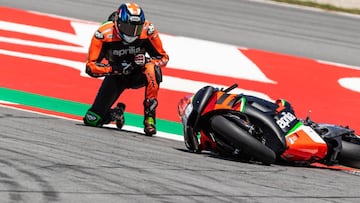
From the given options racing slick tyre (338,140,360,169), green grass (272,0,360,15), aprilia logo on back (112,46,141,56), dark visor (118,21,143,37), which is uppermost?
dark visor (118,21,143,37)

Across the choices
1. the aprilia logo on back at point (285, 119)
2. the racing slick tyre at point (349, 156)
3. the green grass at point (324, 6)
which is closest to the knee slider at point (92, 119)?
the aprilia logo on back at point (285, 119)

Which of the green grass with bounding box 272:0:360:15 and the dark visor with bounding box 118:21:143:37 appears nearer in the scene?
the dark visor with bounding box 118:21:143:37

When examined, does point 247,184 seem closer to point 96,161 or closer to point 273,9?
point 96,161

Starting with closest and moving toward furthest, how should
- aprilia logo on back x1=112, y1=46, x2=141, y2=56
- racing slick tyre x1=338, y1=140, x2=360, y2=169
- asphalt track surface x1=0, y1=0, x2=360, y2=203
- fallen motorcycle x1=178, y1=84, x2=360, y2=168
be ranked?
asphalt track surface x1=0, y1=0, x2=360, y2=203 < fallen motorcycle x1=178, y1=84, x2=360, y2=168 < racing slick tyre x1=338, y1=140, x2=360, y2=169 < aprilia logo on back x1=112, y1=46, x2=141, y2=56

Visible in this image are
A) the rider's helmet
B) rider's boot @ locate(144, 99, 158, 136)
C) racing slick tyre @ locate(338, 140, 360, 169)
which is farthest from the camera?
rider's boot @ locate(144, 99, 158, 136)

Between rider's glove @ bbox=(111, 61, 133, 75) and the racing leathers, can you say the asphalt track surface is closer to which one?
the racing leathers

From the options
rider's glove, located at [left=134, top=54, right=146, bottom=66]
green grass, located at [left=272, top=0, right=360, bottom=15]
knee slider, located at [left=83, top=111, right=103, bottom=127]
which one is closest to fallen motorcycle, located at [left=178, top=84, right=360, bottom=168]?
rider's glove, located at [left=134, top=54, right=146, bottom=66]

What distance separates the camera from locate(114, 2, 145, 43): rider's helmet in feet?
31.5

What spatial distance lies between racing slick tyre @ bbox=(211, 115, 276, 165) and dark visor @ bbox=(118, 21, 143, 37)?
1938 millimetres

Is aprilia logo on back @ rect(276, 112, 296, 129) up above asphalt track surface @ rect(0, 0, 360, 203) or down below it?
above

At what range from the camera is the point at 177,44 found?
51.7 feet

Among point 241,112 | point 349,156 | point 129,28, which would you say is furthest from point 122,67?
point 349,156

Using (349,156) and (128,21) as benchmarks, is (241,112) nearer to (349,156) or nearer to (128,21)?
(349,156)

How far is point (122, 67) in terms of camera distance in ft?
32.3
